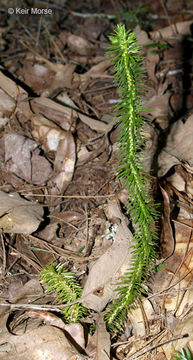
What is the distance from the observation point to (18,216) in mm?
2779

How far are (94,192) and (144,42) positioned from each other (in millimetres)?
2478

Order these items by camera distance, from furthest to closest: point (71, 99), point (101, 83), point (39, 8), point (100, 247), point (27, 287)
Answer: point (39, 8)
point (101, 83)
point (71, 99)
point (100, 247)
point (27, 287)

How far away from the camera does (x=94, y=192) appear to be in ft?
10.3

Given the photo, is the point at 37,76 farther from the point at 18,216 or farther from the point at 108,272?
the point at 108,272

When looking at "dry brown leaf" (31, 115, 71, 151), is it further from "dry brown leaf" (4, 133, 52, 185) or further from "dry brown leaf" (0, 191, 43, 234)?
"dry brown leaf" (0, 191, 43, 234)

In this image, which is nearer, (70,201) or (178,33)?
(70,201)

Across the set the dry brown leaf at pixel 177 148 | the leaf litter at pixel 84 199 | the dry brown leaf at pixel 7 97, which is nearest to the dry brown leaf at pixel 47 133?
the leaf litter at pixel 84 199

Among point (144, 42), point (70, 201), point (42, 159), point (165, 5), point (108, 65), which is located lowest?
point (70, 201)

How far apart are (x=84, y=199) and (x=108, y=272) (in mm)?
894

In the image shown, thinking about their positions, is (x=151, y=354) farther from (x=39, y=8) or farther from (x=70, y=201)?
(x=39, y=8)

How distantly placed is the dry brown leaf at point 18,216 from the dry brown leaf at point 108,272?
65 cm

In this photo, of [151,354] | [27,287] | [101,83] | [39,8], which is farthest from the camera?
[39,8]

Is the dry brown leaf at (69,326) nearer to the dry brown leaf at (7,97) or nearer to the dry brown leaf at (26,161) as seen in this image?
the dry brown leaf at (26,161)

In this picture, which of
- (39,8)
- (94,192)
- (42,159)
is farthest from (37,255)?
(39,8)
